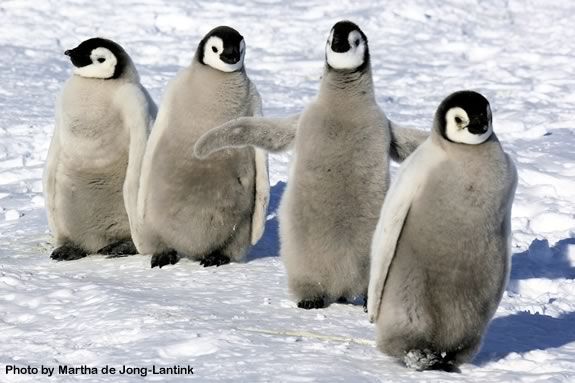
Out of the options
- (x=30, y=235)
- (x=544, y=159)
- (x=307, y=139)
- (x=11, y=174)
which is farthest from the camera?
(x=544, y=159)

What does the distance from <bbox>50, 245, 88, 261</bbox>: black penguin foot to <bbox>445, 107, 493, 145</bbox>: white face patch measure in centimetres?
285

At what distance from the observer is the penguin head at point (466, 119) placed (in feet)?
13.9

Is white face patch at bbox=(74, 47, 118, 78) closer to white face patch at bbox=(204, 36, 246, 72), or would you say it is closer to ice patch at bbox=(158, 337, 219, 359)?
white face patch at bbox=(204, 36, 246, 72)

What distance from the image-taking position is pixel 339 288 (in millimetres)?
5129

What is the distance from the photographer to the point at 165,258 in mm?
6133

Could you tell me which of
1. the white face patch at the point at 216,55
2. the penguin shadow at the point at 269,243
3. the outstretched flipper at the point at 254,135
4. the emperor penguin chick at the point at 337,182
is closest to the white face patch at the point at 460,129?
the emperor penguin chick at the point at 337,182

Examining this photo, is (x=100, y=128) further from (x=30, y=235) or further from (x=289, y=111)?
(x=289, y=111)

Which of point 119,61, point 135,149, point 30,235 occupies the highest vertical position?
point 119,61

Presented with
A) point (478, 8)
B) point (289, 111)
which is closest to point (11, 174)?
point (289, 111)

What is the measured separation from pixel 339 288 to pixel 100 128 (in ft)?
6.39

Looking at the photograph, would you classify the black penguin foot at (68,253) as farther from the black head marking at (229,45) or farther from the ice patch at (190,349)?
the ice patch at (190,349)

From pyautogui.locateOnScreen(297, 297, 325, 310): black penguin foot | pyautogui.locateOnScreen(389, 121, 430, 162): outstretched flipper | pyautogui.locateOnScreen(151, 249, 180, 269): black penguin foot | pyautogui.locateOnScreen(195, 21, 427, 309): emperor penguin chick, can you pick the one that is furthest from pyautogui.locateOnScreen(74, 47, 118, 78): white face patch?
pyautogui.locateOnScreen(297, 297, 325, 310): black penguin foot

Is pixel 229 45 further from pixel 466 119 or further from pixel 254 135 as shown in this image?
pixel 466 119

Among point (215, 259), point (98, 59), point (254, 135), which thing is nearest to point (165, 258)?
point (215, 259)
